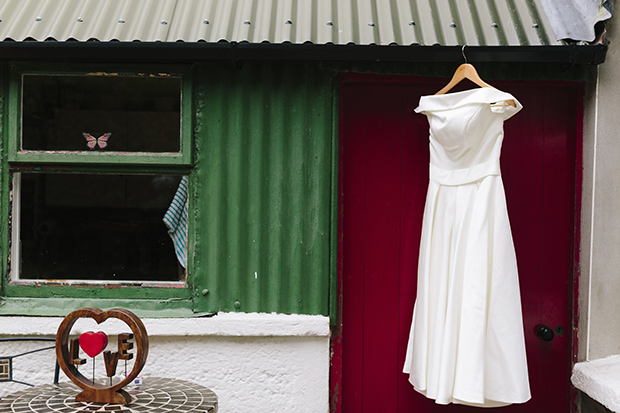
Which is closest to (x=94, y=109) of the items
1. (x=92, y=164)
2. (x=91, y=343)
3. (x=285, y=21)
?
(x=92, y=164)

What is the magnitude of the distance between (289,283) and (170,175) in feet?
3.20

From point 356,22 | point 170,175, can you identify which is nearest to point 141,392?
point 170,175

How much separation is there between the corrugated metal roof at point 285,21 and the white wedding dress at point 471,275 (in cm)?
53

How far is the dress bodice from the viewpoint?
8.66 ft

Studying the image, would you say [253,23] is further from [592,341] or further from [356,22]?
[592,341]

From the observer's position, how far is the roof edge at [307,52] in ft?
9.60

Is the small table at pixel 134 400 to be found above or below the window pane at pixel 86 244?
below

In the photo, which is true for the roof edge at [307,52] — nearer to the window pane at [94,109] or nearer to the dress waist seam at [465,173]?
the window pane at [94,109]

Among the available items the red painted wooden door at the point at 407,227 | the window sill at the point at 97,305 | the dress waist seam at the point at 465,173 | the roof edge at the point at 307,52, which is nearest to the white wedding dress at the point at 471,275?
the dress waist seam at the point at 465,173

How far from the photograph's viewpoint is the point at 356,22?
3.09m

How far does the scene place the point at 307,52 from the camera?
2.96 m

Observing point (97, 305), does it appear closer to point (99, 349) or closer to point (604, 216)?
point (99, 349)

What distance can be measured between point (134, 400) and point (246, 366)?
38.8 inches

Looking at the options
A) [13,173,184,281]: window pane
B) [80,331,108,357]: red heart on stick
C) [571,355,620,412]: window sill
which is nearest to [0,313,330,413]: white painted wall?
[13,173,184,281]: window pane
